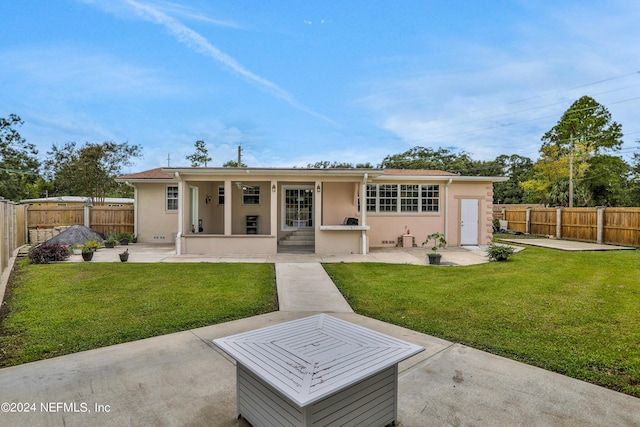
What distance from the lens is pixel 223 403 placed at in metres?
2.64

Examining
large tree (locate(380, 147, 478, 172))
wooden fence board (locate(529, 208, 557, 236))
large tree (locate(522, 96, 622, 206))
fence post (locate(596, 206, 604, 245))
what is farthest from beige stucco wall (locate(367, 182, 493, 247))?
large tree (locate(380, 147, 478, 172))

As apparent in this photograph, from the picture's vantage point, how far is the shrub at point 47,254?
8914mm

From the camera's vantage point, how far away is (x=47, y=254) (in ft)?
29.6

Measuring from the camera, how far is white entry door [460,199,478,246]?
13.5 metres

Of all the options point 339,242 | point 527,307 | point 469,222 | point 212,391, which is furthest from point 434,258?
point 212,391

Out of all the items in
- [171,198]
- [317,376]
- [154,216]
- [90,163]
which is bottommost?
[317,376]

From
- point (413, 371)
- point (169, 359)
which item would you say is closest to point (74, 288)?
point (169, 359)

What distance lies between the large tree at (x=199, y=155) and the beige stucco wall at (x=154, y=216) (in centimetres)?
1175

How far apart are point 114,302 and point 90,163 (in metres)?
17.3

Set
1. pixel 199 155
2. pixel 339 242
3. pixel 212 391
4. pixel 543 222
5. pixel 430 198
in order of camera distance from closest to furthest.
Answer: pixel 212 391 < pixel 339 242 < pixel 430 198 < pixel 543 222 < pixel 199 155

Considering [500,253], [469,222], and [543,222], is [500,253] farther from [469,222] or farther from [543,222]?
[543,222]

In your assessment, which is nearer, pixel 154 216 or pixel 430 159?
pixel 154 216

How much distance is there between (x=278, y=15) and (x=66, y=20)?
627 cm

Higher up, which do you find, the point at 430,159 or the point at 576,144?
the point at 430,159
